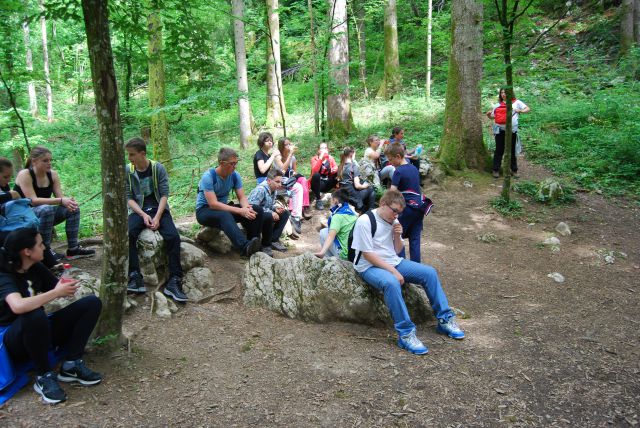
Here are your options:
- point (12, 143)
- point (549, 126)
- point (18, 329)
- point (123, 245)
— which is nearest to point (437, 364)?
point (123, 245)

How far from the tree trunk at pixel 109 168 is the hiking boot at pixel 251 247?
6.53ft

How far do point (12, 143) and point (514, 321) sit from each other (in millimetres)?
13088

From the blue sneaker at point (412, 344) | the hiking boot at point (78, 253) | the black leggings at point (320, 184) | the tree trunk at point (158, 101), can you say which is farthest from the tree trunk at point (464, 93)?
the hiking boot at point (78, 253)

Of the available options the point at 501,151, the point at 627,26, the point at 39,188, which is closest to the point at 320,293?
the point at 39,188

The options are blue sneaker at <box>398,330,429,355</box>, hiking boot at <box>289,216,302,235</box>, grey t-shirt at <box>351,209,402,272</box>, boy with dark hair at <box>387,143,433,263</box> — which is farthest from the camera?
hiking boot at <box>289,216,302,235</box>

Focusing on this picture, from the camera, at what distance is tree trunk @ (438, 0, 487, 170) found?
845 centimetres

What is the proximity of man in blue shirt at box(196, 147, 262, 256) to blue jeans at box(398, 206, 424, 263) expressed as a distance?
1831 mm

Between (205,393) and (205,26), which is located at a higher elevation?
(205,26)

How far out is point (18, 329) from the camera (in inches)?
115

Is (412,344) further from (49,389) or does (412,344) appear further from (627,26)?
(627,26)

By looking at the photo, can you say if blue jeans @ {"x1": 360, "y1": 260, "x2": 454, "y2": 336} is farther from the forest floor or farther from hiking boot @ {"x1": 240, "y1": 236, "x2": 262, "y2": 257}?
hiking boot @ {"x1": 240, "y1": 236, "x2": 262, "y2": 257}

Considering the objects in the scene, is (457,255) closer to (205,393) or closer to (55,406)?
(205,393)

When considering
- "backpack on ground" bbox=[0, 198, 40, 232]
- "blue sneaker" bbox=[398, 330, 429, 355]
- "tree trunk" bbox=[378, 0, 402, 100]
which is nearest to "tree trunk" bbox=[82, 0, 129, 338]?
"backpack on ground" bbox=[0, 198, 40, 232]

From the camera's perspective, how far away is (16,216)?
164 inches
